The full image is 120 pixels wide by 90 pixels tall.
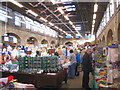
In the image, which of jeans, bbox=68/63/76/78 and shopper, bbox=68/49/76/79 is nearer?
shopper, bbox=68/49/76/79

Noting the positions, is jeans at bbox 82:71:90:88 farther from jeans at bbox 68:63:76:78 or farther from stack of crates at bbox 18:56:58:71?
jeans at bbox 68:63:76:78

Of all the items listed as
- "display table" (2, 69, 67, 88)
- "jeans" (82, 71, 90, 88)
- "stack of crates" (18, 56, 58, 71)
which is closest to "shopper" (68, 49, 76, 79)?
"jeans" (82, 71, 90, 88)

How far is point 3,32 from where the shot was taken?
13.0 m

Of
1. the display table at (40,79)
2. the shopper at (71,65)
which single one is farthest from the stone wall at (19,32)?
the display table at (40,79)

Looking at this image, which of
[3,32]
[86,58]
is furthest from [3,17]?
[86,58]

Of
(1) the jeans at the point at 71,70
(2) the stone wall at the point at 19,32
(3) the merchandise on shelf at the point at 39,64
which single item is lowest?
(1) the jeans at the point at 71,70

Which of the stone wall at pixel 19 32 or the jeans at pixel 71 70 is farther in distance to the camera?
the stone wall at pixel 19 32

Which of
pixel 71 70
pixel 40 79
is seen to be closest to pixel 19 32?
pixel 71 70

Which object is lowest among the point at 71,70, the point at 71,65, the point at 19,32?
the point at 71,70

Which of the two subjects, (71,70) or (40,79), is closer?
(40,79)

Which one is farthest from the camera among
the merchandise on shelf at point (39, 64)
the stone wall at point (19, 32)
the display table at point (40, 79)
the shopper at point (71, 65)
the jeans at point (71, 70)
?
the stone wall at point (19, 32)

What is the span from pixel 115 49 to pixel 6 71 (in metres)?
4.11

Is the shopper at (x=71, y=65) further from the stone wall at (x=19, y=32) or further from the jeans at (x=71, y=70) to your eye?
the stone wall at (x=19, y=32)

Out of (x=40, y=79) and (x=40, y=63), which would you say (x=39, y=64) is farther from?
A: (x=40, y=79)
